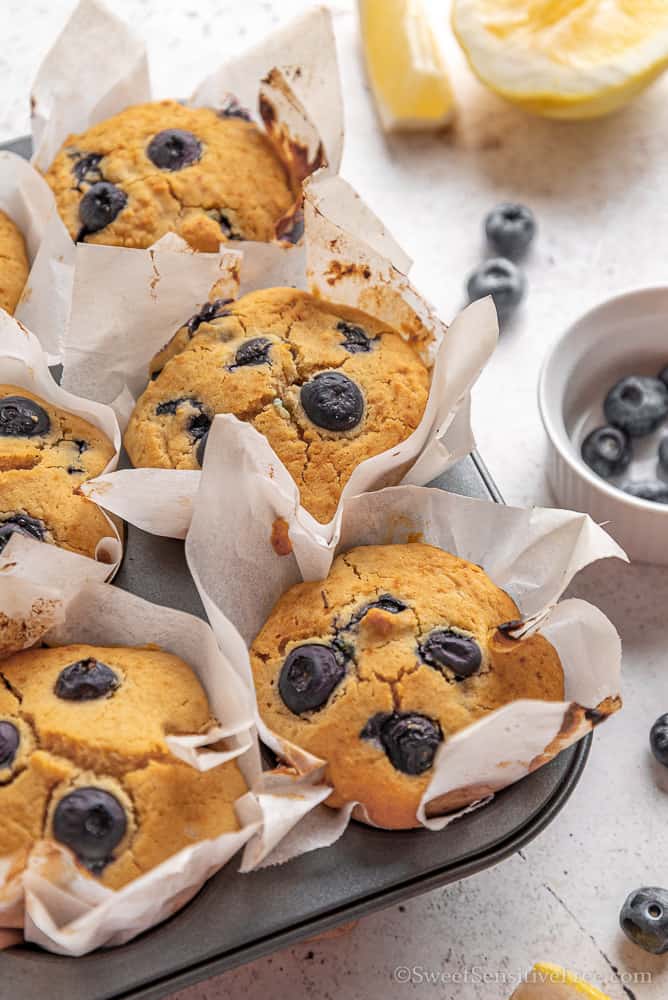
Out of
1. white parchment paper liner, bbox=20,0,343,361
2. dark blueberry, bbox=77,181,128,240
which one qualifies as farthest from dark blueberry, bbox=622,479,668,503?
dark blueberry, bbox=77,181,128,240

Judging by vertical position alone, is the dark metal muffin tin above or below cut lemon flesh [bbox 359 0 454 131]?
below

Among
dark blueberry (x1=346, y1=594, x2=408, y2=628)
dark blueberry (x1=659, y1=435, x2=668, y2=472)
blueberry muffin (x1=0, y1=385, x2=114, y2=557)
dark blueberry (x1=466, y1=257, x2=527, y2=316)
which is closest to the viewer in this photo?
dark blueberry (x1=346, y1=594, x2=408, y2=628)

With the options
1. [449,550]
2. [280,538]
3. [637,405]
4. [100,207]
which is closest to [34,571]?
[280,538]

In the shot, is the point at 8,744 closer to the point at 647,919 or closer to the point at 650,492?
the point at 647,919

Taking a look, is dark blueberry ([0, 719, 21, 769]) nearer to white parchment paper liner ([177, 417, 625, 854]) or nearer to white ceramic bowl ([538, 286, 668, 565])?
white parchment paper liner ([177, 417, 625, 854])

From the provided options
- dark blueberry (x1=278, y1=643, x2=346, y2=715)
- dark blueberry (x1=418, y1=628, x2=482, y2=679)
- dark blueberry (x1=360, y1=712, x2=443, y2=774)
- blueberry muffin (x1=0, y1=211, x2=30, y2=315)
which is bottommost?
dark blueberry (x1=360, y1=712, x2=443, y2=774)

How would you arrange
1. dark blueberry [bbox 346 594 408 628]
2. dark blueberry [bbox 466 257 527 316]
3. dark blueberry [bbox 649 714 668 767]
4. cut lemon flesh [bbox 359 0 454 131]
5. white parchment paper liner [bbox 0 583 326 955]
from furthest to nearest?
cut lemon flesh [bbox 359 0 454 131], dark blueberry [bbox 466 257 527 316], dark blueberry [bbox 649 714 668 767], dark blueberry [bbox 346 594 408 628], white parchment paper liner [bbox 0 583 326 955]

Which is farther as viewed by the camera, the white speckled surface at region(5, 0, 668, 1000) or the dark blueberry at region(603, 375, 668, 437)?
the dark blueberry at region(603, 375, 668, 437)
